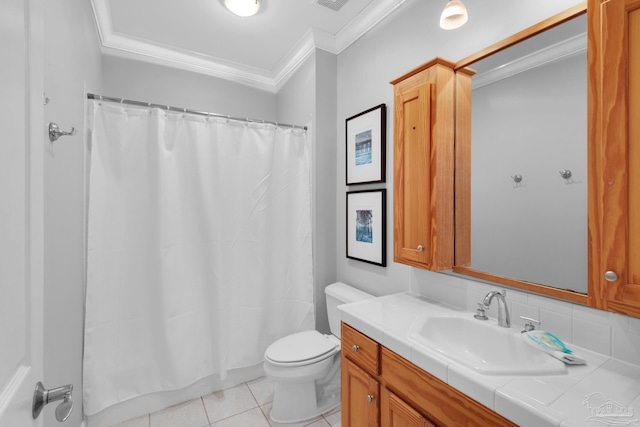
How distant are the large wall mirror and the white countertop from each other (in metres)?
0.25

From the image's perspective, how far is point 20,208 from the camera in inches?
22.4

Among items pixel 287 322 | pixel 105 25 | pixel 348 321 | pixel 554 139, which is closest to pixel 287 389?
pixel 287 322

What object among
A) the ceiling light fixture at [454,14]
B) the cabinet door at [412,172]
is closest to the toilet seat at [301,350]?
the cabinet door at [412,172]

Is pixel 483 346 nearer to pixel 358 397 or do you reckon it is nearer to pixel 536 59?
pixel 358 397

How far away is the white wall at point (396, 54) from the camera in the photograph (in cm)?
132

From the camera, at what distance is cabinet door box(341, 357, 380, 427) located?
128 centimetres

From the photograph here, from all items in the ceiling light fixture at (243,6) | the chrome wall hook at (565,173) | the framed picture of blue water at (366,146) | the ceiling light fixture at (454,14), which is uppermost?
the ceiling light fixture at (243,6)

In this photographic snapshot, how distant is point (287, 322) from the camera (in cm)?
237

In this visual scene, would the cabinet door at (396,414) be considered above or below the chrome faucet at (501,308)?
below

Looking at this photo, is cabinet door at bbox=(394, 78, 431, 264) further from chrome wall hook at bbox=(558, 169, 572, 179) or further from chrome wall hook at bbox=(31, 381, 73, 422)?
chrome wall hook at bbox=(31, 381, 73, 422)

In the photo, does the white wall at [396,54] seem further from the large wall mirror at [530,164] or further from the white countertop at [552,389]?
the white countertop at [552,389]

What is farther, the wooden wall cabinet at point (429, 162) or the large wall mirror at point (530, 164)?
the wooden wall cabinet at point (429, 162)

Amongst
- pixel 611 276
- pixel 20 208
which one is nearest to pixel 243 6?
pixel 20 208

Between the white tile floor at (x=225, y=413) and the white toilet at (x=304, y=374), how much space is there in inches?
2.6
